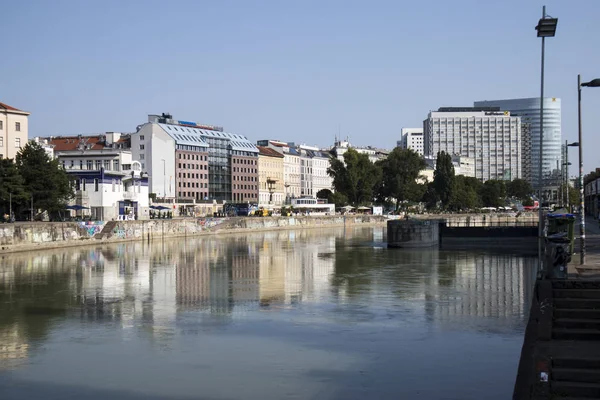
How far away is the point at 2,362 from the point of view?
78.4 feet

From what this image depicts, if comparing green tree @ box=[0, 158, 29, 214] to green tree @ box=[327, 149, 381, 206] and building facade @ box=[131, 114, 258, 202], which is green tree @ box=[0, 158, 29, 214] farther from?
green tree @ box=[327, 149, 381, 206]

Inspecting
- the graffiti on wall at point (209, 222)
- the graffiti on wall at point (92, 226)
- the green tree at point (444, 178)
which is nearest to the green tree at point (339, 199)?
the green tree at point (444, 178)

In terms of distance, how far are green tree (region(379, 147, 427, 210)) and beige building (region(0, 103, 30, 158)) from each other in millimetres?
94211

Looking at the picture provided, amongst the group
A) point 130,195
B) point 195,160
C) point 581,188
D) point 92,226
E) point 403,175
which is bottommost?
point 92,226

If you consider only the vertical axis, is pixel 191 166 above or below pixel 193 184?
above

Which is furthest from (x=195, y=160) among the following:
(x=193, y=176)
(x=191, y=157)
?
(x=193, y=176)

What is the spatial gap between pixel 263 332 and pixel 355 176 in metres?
144

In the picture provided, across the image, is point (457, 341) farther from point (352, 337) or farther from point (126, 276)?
point (126, 276)

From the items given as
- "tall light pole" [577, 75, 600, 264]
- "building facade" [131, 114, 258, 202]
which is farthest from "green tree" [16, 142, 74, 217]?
"tall light pole" [577, 75, 600, 264]

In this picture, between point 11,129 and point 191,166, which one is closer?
point 11,129

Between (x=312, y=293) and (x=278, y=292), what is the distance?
71.8 inches

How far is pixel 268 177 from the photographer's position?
193 m

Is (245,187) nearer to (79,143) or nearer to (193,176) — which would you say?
(193,176)

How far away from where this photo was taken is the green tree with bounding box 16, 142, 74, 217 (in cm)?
8625
